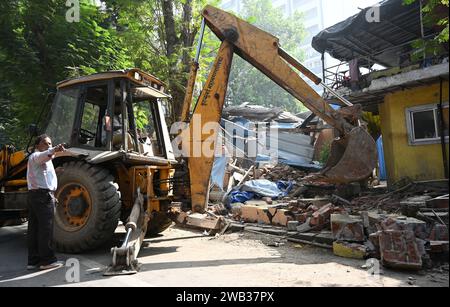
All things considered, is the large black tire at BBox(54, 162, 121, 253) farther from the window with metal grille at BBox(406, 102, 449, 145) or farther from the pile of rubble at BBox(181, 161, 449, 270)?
the window with metal grille at BBox(406, 102, 449, 145)

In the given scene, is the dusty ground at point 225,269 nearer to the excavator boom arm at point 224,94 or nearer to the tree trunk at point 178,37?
the excavator boom arm at point 224,94

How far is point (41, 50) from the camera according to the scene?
856 centimetres

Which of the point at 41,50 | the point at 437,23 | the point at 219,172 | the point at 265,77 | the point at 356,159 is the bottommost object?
the point at 356,159

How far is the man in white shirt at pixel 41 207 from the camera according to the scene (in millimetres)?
4500

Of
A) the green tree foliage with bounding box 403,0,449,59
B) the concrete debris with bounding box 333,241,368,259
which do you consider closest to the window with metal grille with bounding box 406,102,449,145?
the green tree foliage with bounding box 403,0,449,59

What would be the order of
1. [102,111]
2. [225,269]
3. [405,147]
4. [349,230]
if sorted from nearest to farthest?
1. [225,269]
2. [349,230]
3. [102,111]
4. [405,147]

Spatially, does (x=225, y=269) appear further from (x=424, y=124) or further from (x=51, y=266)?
(x=424, y=124)

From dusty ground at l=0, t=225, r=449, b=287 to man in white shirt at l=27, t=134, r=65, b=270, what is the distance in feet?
0.75

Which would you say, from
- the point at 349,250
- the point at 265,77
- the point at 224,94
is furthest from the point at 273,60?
the point at 265,77

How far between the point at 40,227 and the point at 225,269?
250 cm

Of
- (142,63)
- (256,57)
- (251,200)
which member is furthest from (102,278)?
(142,63)

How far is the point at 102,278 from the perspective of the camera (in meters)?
3.95

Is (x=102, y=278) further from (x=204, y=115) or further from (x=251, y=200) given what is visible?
(x=251, y=200)

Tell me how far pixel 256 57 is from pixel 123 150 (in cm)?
268
